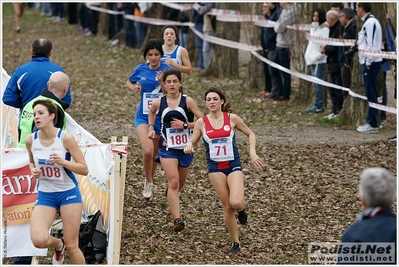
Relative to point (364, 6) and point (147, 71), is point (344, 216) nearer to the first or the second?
point (147, 71)

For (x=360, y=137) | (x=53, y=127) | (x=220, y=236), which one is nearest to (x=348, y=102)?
(x=360, y=137)

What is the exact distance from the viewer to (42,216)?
266 inches

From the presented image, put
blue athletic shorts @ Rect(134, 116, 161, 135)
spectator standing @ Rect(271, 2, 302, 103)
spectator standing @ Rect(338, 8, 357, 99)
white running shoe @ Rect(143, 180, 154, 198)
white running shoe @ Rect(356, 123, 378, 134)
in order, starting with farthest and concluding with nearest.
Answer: spectator standing @ Rect(271, 2, 302, 103) → spectator standing @ Rect(338, 8, 357, 99) → white running shoe @ Rect(356, 123, 378, 134) → white running shoe @ Rect(143, 180, 154, 198) → blue athletic shorts @ Rect(134, 116, 161, 135)

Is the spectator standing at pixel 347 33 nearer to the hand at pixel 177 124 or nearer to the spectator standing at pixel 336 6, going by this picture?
the spectator standing at pixel 336 6

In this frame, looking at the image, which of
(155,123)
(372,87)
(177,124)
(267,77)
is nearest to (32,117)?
(177,124)

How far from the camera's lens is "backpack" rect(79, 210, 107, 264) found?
7.61m

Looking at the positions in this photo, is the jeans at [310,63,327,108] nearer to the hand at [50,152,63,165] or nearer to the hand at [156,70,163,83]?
the hand at [156,70,163,83]

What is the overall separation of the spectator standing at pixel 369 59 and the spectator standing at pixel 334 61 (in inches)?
38.3

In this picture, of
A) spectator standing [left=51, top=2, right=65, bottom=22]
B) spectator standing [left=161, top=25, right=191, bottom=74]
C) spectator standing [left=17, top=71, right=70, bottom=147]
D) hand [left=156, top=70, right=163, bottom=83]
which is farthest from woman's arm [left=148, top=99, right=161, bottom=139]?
spectator standing [left=51, top=2, right=65, bottom=22]

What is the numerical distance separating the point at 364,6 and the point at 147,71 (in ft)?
15.7

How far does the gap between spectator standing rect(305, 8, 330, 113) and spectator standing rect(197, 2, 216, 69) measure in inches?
181

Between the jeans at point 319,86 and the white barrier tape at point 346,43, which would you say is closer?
the white barrier tape at point 346,43

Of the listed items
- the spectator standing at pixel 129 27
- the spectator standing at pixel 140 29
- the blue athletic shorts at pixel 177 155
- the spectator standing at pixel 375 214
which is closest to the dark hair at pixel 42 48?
the blue athletic shorts at pixel 177 155

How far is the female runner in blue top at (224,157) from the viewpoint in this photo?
8.09 m
